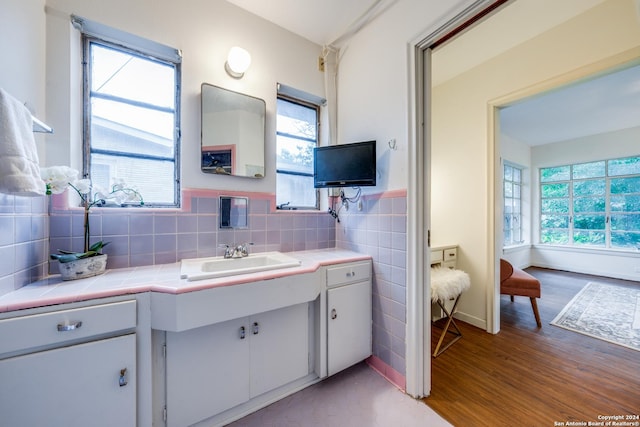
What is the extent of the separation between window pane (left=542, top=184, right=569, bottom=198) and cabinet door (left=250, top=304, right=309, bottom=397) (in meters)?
6.31

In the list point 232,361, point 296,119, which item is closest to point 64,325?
point 232,361

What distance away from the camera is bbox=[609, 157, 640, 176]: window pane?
418 centimetres

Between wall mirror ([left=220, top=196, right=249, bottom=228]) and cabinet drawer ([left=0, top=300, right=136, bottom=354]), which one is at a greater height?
wall mirror ([left=220, top=196, right=249, bottom=228])

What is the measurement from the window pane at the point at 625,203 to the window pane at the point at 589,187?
23cm

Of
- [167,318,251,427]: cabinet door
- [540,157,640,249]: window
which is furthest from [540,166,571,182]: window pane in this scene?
[167,318,251,427]: cabinet door

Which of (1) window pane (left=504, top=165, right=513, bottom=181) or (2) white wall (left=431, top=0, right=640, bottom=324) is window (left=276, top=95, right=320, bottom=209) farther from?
(1) window pane (left=504, top=165, right=513, bottom=181)

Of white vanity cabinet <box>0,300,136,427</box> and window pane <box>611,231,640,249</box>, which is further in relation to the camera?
window pane <box>611,231,640,249</box>

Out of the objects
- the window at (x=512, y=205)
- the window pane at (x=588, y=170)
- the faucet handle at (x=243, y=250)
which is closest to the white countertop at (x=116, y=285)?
the faucet handle at (x=243, y=250)

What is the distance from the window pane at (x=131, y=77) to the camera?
150cm

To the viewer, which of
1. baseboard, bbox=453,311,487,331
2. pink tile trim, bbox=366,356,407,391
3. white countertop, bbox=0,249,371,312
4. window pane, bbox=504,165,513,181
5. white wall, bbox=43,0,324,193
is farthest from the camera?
window pane, bbox=504,165,513,181

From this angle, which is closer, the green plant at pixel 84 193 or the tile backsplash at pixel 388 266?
the green plant at pixel 84 193

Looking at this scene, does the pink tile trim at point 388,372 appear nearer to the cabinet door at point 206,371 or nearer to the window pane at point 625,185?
the cabinet door at point 206,371

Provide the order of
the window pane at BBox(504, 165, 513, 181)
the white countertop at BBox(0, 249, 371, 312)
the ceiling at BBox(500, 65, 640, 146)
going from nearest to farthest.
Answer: the white countertop at BBox(0, 249, 371, 312)
the ceiling at BBox(500, 65, 640, 146)
the window pane at BBox(504, 165, 513, 181)

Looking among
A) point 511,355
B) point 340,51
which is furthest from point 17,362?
point 511,355
